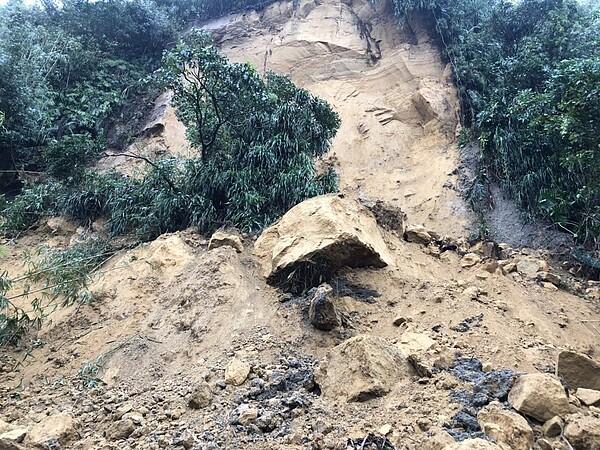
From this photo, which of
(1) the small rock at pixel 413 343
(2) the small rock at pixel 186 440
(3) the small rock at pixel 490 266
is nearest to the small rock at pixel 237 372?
(2) the small rock at pixel 186 440

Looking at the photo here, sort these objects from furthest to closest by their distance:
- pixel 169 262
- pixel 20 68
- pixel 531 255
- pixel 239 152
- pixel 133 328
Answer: pixel 20 68, pixel 239 152, pixel 531 255, pixel 169 262, pixel 133 328

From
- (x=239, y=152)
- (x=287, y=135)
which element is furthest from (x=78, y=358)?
(x=287, y=135)

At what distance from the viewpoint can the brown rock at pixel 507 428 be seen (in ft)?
9.90

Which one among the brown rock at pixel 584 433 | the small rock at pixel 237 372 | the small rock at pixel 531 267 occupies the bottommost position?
the small rock at pixel 531 267

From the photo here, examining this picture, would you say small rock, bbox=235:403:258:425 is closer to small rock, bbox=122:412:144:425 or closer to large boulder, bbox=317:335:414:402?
large boulder, bbox=317:335:414:402

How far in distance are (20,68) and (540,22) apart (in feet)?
41.8

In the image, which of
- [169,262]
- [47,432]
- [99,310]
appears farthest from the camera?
[169,262]

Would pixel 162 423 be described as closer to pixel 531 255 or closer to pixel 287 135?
pixel 287 135

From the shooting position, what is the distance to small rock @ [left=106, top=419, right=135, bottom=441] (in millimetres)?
3811

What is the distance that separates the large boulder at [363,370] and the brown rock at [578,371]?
3.92ft

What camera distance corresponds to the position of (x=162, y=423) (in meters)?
3.98

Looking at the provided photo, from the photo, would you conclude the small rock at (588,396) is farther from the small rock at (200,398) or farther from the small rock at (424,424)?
the small rock at (200,398)

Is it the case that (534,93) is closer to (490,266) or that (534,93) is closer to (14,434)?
(490,266)

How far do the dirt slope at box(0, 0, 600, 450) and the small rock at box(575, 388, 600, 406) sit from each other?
1.77 feet
